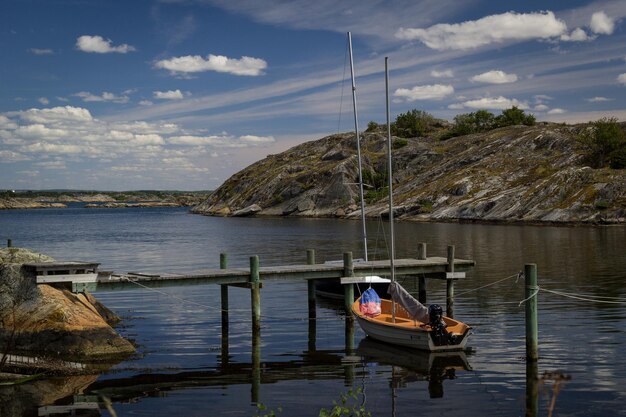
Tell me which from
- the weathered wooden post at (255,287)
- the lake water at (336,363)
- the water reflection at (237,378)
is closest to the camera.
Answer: the lake water at (336,363)

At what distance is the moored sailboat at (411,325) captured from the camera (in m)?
22.9

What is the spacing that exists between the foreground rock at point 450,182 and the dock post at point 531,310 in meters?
74.9

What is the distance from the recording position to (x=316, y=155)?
18500cm

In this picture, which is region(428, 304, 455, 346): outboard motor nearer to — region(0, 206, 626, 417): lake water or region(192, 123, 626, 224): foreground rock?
region(0, 206, 626, 417): lake water

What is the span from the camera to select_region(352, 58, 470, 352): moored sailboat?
75.1 feet

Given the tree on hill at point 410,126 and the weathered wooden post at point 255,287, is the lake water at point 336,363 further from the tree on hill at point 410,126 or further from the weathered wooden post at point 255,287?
the tree on hill at point 410,126

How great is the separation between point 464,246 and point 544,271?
62.4ft

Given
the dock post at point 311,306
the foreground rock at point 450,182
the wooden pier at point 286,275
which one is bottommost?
the dock post at point 311,306

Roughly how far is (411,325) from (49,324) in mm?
12975

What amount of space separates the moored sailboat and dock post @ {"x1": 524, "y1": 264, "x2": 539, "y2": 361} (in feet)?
6.78

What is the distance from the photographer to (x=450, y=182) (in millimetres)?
124438

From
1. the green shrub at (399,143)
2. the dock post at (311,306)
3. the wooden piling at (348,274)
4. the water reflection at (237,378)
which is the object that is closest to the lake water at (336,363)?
the water reflection at (237,378)

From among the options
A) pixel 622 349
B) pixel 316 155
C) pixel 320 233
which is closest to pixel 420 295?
pixel 622 349

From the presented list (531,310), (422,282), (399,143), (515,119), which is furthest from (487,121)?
(531,310)
